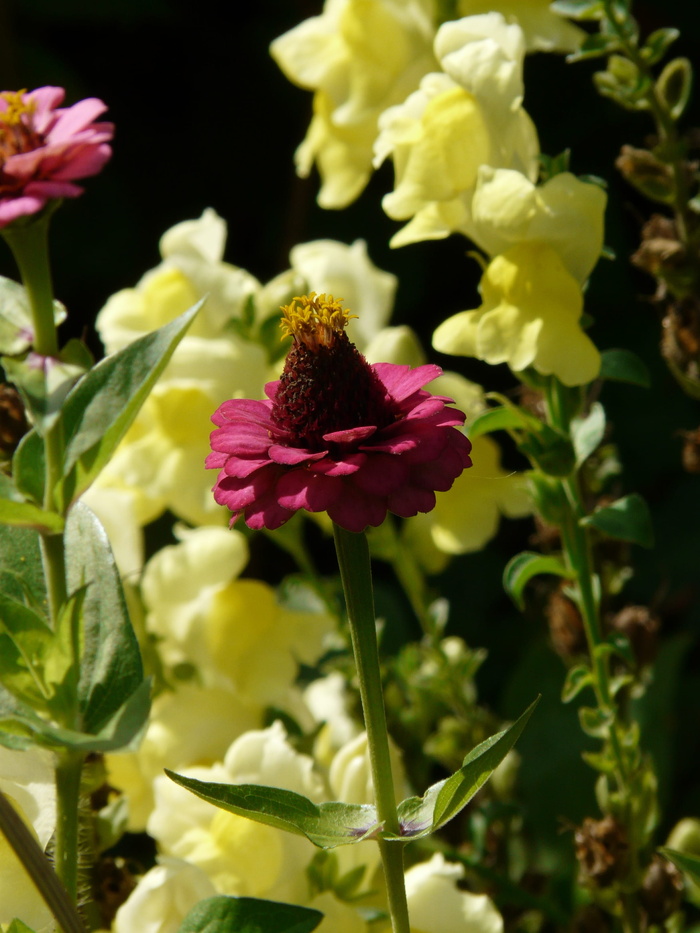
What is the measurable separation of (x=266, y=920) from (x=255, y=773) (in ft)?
0.34

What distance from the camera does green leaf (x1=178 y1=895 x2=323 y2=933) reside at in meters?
0.33

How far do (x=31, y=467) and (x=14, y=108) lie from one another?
0.10 metres

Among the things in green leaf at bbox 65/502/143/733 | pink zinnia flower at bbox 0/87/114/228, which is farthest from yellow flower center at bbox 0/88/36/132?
green leaf at bbox 65/502/143/733

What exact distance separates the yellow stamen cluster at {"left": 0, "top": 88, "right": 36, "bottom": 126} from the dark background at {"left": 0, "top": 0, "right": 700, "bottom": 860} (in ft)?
1.66

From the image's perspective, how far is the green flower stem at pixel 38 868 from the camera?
29 centimetres

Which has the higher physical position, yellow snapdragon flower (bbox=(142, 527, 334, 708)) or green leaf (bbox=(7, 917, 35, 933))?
green leaf (bbox=(7, 917, 35, 933))

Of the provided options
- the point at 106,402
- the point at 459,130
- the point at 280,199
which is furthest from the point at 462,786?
the point at 280,199

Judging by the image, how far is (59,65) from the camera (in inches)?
38.3

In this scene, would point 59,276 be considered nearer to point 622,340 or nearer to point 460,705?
point 622,340

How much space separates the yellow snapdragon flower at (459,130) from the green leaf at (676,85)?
0.05 m

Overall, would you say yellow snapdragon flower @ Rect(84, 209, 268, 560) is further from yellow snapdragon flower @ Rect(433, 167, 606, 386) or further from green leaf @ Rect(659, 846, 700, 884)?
green leaf @ Rect(659, 846, 700, 884)

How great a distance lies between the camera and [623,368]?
1.41ft

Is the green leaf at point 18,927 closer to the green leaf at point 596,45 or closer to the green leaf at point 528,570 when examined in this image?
the green leaf at point 528,570

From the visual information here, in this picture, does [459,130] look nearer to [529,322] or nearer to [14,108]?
[529,322]
